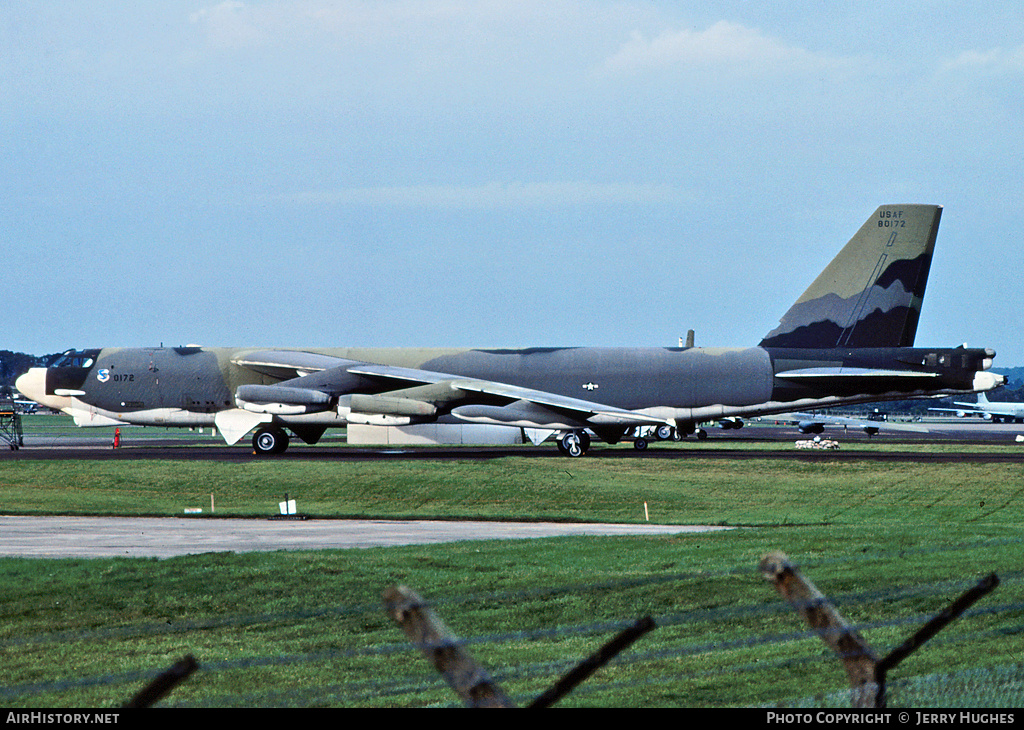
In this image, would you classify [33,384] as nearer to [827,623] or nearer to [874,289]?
[874,289]

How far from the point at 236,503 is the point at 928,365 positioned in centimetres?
2742

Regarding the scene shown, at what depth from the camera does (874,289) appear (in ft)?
160

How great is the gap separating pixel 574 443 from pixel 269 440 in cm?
1248

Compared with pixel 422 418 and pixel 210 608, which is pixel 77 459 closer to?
pixel 422 418

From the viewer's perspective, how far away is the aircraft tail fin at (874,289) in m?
48.4

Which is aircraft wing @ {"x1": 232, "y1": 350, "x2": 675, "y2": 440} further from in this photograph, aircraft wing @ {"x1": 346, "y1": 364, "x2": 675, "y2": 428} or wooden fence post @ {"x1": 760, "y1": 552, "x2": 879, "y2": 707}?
wooden fence post @ {"x1": 760, "y1": 552, "x2": 879, "y2": 707}

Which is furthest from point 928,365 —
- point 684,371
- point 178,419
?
point 178,419

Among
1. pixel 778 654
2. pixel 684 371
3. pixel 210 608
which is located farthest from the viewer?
pixel 684 371

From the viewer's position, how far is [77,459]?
43438mm

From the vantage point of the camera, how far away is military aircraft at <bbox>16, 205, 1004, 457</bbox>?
150 feet

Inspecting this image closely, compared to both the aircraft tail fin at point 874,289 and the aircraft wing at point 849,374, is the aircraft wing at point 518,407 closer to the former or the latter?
the aircraft wing at point 849,374
